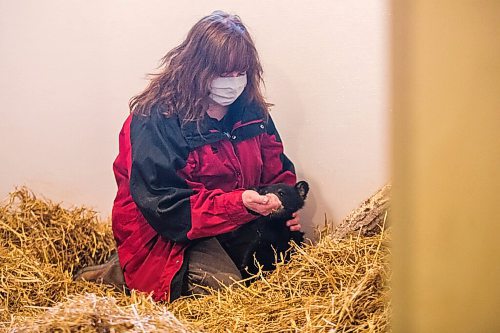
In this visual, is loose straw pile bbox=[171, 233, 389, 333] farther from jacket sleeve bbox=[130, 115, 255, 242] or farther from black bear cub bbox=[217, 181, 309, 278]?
jacket sleeve bbox=[130, 115, 255, 242]

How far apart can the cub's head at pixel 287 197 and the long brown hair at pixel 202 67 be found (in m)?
0.29

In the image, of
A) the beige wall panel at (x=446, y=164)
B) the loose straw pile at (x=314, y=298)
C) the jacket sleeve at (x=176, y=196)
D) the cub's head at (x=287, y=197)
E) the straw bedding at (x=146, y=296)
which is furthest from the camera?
the cub's head at (x=287, y=197)

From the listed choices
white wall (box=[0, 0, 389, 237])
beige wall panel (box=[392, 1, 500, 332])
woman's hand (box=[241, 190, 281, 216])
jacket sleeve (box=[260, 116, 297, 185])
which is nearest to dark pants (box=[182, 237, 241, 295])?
woman's hand (box=[241, 190, 281, 216])

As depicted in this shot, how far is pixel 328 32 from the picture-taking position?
2691 mm

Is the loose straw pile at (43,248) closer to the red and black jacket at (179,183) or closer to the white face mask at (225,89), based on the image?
the red and black jacket at (179,183)

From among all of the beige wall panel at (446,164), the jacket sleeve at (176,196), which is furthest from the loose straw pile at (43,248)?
the beige wall panel at (446,164)

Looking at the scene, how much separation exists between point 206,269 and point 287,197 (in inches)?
14.9

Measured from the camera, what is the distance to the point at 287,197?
105 inches

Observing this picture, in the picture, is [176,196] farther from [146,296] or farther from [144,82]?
[144,82]

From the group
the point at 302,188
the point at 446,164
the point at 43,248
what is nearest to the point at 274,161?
the point at 302,188

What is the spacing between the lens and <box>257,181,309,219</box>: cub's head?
8.66 ft

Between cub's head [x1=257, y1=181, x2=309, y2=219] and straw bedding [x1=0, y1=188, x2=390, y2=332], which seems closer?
straw bedding [x1=0, y1=188, x2=390, y2=332]

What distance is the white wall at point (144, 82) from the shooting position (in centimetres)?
269

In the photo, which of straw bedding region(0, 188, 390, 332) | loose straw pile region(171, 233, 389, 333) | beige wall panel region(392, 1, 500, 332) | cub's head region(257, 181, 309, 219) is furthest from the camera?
cub's head region(257, 181, 309, 219)
